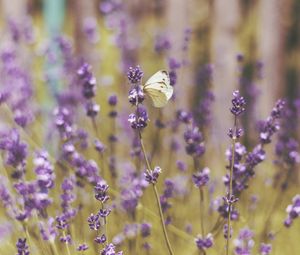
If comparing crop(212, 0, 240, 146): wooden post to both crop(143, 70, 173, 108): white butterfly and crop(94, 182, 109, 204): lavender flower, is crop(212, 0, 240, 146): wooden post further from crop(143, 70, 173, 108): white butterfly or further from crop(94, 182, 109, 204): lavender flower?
crop(94, 182, 109, 204): lavender flower

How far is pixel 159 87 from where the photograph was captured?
181 cm

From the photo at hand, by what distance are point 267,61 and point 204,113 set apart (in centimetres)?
187

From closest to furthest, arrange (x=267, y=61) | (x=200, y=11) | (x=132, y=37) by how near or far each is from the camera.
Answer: (x=267, y=61)
(x=132, y=37)
(x=200, y=11)

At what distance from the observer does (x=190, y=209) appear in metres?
3.49

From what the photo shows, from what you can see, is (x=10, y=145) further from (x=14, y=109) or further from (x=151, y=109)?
(x=151, y=109)

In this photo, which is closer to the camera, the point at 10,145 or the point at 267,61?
the point at 10,145

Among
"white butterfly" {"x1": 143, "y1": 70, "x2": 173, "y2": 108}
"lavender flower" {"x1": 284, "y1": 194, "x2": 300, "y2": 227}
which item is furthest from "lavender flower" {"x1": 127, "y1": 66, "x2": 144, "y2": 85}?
"lavender flower" {"x1": 284, "y1": 194, "x2": 300, "y2": 227}

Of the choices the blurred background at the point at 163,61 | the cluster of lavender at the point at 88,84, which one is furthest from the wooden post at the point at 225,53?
the cluster of lavender at the point at 88,84

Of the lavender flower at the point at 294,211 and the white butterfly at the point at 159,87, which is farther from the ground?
the white butterfly at the point at 159,87

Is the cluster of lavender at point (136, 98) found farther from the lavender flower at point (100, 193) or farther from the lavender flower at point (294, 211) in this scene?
the lavender flower at point (294, 211)

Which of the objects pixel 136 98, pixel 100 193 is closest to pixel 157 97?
pixel 136 98

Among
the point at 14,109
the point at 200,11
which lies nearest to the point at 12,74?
the point at 14,109

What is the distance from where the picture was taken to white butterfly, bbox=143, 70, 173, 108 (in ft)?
5.91

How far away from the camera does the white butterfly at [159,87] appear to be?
71.0 inches
